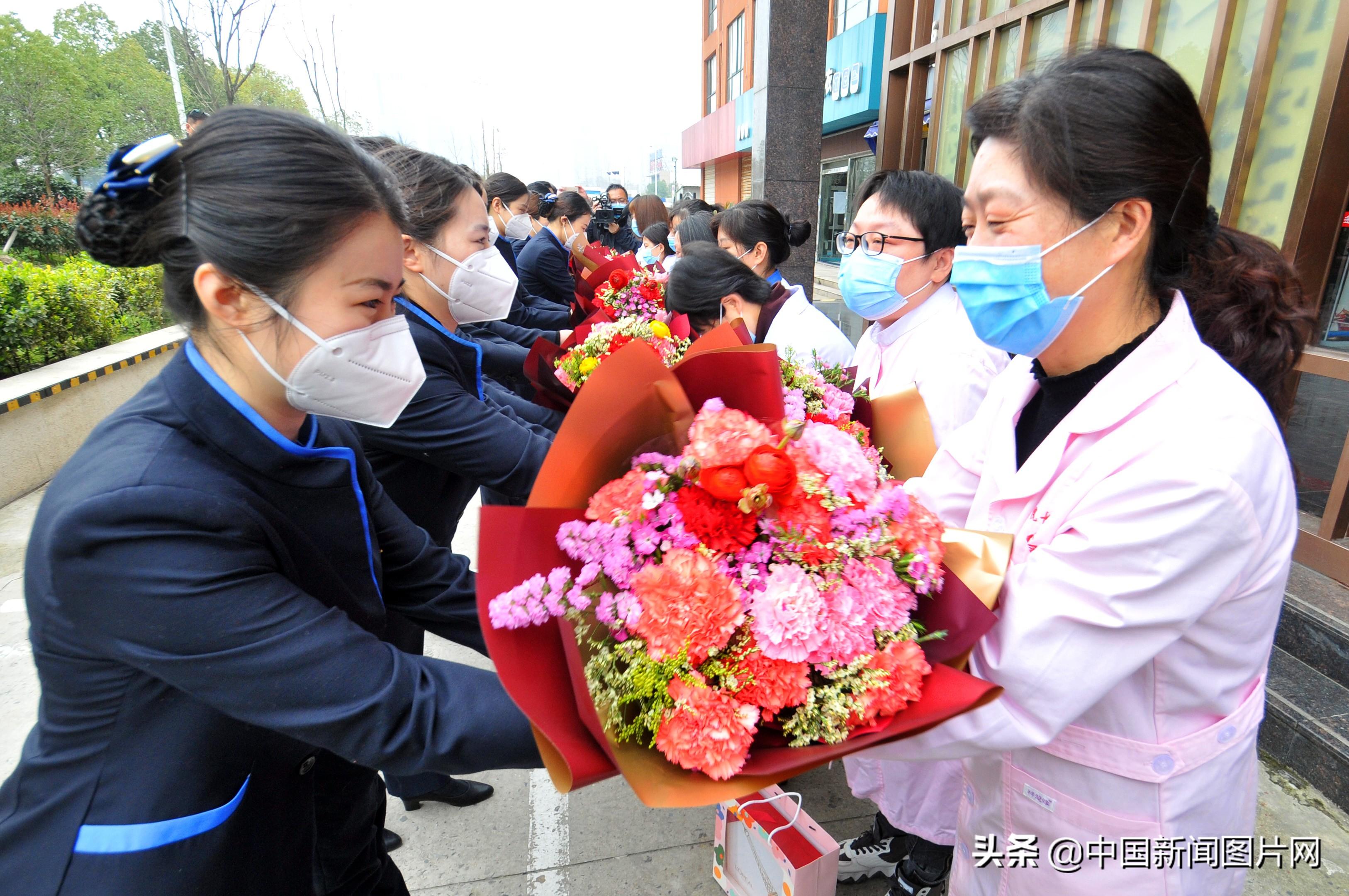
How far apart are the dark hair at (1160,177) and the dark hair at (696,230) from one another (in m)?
3.80

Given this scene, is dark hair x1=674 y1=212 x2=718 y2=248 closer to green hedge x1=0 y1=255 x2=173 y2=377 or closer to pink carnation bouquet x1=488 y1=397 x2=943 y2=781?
green hedge x1=0 y1=255 x2=173 y2=377

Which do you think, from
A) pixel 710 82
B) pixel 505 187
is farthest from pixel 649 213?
pixel 710 82

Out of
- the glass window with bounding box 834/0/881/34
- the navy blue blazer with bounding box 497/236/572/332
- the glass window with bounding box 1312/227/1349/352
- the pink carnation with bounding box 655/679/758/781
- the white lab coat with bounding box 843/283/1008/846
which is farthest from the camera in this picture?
the glass window with bounding box 834/0/881/34

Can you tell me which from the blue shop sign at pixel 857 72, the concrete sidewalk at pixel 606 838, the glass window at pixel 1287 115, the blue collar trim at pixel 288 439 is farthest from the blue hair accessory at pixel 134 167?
the blue shop sign at pixel 857 72

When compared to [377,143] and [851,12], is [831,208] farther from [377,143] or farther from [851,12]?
[377,143]

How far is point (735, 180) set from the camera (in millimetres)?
26797

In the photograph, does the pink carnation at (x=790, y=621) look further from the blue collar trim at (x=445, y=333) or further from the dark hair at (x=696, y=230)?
the dark hair at (x=696, y=230)

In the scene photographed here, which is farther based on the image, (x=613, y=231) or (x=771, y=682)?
(x=613, y=231)

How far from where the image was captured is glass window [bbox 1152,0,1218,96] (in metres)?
3.28

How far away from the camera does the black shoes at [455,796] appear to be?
259 centimetres

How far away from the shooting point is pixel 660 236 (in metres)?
7.69

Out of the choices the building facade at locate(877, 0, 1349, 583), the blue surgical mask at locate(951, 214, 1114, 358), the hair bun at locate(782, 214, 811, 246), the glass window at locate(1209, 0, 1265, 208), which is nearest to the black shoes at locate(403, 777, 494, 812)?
the blue surgical mask at locate(951, 214, 1114, 358)

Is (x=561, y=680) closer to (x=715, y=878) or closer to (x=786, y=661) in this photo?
(x=786, y=661)

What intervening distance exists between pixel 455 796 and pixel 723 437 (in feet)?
7.54
